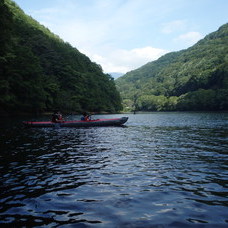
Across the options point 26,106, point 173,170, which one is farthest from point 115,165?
point 26,106

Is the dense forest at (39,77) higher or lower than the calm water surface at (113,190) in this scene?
higher

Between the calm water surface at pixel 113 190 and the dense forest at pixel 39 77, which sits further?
the dense forest at pixel 39 77

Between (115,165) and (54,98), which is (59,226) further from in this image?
(54,98)

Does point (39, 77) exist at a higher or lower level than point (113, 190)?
higher

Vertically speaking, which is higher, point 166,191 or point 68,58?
point 68,58

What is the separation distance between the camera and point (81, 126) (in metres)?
32.6

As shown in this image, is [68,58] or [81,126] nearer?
[81,126]

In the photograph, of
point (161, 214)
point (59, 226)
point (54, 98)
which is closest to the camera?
point (59, 226)

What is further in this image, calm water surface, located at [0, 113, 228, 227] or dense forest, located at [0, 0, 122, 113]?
dense forest, located at [0, 0, 122, 113]

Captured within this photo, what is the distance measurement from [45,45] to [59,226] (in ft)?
324

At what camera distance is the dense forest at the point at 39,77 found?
44.1m

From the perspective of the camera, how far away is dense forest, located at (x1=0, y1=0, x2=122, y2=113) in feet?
145

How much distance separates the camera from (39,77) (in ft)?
198

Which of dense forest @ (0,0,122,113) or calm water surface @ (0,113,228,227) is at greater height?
dense forest @ (0,0,122,113)
